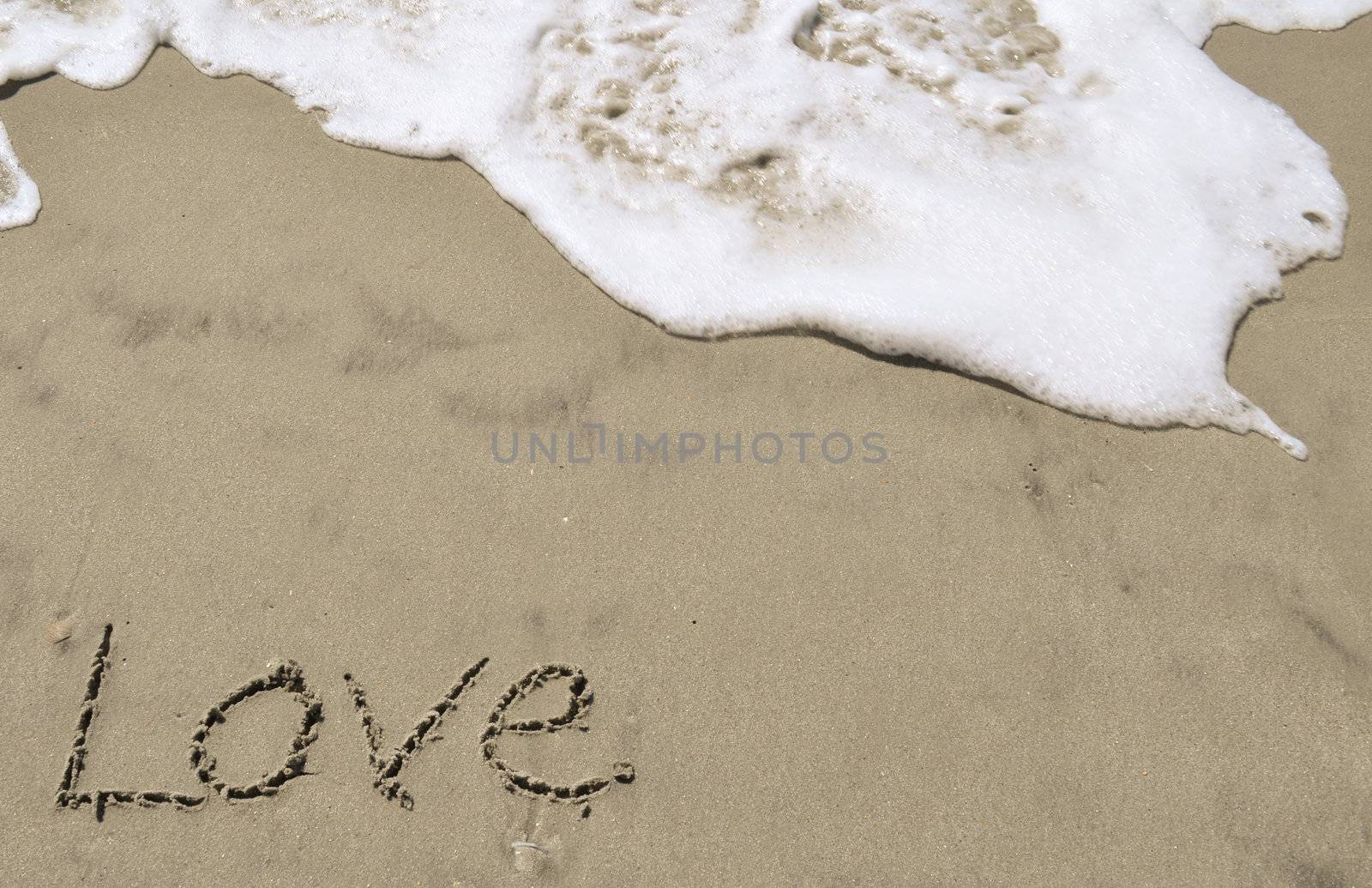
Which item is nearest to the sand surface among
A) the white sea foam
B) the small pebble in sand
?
the small pebble in sand

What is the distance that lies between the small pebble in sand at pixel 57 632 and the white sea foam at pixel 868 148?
1252mm

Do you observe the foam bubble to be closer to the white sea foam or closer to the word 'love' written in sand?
the white sea foam

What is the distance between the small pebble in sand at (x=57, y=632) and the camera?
80.5 inches

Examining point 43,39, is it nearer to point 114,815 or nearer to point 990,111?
point 114,815

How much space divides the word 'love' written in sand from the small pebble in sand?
0.08 meters

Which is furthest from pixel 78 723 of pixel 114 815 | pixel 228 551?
pixel 228 551

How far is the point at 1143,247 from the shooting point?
2660 millimetres

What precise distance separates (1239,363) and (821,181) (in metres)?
1.21

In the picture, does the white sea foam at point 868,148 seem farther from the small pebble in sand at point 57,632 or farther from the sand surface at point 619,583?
the small pebble in sand at point 57,632

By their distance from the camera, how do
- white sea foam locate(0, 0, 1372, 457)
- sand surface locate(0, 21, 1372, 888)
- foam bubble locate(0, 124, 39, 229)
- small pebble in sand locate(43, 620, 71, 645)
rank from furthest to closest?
foam bubble locate(0, 124, 39, 229)
white sea foam locate(0, 0, 1372, 457)
small pebble in sand locate(43, 620, 71, 645)
sand surface locate(0, 21, 1372, 888)

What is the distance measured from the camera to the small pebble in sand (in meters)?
2.04

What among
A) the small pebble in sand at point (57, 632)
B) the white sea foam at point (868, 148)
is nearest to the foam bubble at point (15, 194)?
the white sea foam at point (868, 148)

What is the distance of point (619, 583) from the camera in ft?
6.93

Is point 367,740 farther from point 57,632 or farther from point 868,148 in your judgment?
point 868,148
